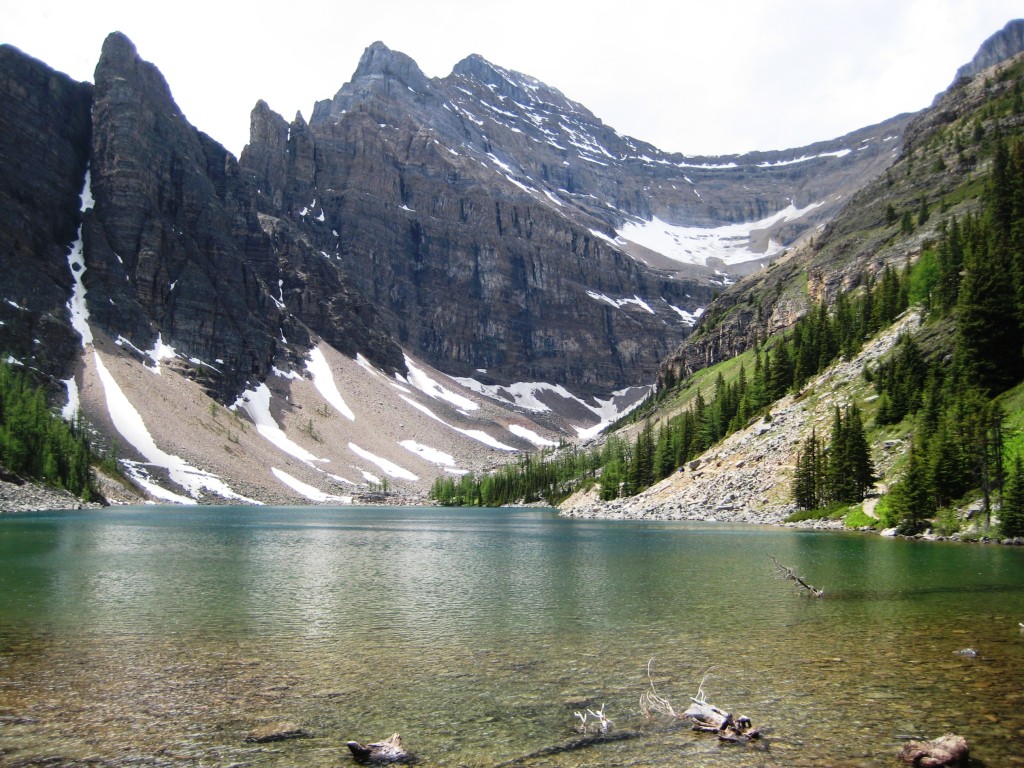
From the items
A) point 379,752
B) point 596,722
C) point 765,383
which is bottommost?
point 379,752

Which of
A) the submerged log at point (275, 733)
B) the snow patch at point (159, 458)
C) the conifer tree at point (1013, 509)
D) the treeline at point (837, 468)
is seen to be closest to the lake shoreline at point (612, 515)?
the conifer tree at point (1013, 509)

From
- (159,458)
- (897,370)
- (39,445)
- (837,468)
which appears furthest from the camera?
(159,458)

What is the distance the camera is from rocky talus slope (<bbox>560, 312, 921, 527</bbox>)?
7719cm

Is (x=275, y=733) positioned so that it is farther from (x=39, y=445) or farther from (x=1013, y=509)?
(x=39, y=445)

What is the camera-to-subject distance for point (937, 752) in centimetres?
1195

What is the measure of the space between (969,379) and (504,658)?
177 ft

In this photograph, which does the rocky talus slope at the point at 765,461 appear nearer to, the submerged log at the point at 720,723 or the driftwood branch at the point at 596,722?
the submerged log at the point at 720,723

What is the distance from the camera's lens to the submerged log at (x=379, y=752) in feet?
40.7

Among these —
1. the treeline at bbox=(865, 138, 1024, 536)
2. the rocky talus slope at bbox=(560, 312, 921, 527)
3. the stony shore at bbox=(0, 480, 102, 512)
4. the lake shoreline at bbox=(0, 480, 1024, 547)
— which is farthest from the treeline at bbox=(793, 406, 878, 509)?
the stony shore at bbox=(0, 480, 102, 512)

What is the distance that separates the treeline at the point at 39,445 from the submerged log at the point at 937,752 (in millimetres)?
119316

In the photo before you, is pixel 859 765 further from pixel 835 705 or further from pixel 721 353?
pixel 721 353

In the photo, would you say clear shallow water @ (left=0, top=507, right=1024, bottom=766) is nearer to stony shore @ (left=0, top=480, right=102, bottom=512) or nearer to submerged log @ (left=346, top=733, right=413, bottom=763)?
submerged log @ (left=346, top=733, right=413, bottom=763)

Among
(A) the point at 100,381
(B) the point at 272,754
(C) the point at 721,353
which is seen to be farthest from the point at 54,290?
(B) the point at 272,754

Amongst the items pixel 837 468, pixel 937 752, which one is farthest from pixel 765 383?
pixel 937 752
